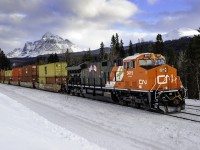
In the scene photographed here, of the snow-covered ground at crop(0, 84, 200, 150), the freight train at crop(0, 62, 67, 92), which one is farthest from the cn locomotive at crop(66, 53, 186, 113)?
the freight train at crop(0, 62, 67, 92)

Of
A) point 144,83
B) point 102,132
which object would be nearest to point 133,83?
point 144,83

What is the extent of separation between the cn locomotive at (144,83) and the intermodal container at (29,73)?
81.4ft

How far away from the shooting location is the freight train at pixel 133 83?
54.6ft

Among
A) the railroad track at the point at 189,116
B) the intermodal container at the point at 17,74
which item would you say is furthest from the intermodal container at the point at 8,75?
the railroad track at the point at 189,116

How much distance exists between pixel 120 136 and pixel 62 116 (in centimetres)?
547

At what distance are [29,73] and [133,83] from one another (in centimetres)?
3317

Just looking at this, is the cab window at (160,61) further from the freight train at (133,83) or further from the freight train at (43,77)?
the freight train at (43,77)

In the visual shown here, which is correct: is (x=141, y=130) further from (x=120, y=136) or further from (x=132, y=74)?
(x=132, y=74)

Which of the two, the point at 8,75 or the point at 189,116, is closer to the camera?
the point at 189,116

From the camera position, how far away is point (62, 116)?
1559 cm

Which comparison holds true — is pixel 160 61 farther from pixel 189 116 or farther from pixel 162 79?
pixel 189 116

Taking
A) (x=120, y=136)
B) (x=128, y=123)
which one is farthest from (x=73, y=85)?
(x=120, y=136)

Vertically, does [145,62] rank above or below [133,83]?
above

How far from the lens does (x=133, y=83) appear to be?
60.5 ft
